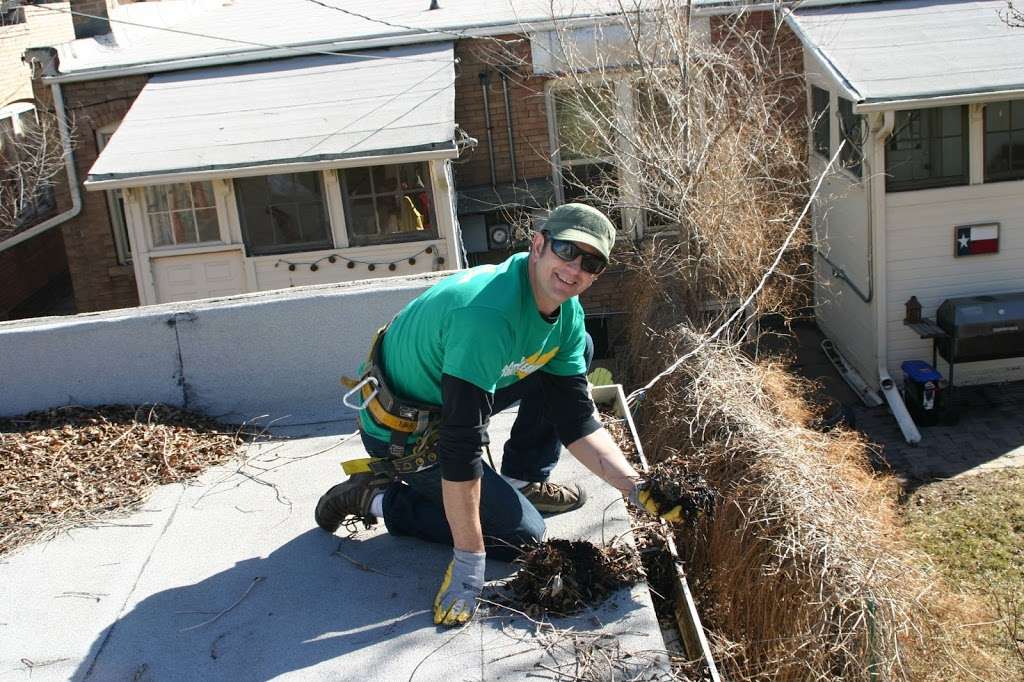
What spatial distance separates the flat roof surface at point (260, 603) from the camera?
3.43 meters

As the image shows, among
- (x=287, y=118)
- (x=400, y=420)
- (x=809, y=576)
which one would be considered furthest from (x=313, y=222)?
(x=809, y=576)

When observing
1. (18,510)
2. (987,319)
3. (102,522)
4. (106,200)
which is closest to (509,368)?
(102,522)

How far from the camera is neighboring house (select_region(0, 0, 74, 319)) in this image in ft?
43.7

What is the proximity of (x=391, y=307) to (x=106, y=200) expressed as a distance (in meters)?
7.98

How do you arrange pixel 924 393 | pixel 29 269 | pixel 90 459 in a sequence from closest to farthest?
pixel 90 459
pixel 924 393
pixel 29 269

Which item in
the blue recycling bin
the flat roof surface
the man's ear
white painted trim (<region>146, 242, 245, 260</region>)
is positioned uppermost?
the man's ear

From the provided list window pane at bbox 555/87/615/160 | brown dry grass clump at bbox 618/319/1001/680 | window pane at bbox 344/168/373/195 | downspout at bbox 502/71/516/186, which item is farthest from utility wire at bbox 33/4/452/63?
brown dry grass clump at bbox 618/319/1001/680

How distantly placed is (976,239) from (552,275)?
7985 mm

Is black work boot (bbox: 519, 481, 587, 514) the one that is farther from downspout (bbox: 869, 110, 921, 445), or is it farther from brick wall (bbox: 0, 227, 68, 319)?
brick wall (bbox: 0, 227, 68, 319)

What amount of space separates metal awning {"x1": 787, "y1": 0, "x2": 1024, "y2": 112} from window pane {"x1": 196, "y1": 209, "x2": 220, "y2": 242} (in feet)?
20.6

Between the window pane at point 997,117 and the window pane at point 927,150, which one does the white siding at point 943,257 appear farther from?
the window pane at point 997,117

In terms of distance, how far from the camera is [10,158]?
13172 mm

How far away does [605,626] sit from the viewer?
11.5ft

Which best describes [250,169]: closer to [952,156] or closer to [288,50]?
[288,50]
